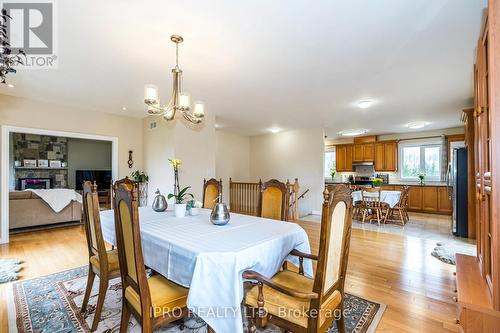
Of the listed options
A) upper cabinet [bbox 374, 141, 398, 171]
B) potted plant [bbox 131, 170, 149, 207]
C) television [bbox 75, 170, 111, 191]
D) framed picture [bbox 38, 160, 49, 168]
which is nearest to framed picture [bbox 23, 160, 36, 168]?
framed picture [bbox 38, 160, 49, 168]

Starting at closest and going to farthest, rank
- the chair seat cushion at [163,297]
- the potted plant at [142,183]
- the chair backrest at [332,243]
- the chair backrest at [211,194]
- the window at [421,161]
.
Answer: the chair backrest at [332,243] → the chair seat cushion at [163,297] → the chair backrest at [211,194] → the potted plant at [142,183] → the window at [421,161]

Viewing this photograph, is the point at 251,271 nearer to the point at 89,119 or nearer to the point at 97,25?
the point at 97,25

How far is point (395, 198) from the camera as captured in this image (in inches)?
213

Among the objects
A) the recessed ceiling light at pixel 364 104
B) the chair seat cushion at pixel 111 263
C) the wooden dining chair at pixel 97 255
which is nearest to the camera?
the wooden dining chair at pixel 97 255

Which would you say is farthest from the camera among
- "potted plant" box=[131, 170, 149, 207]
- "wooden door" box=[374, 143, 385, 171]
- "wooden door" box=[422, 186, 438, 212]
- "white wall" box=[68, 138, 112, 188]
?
"white wall" box=[68, 138, 112, 188]

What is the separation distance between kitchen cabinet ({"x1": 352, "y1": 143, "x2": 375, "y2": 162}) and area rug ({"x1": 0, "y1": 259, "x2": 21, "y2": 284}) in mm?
8453

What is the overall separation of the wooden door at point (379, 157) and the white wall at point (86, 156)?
9.93 metres

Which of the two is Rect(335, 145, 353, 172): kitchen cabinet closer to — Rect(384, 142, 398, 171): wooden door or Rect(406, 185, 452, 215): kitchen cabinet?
Rect(384, 142, 398, 171): wooden door

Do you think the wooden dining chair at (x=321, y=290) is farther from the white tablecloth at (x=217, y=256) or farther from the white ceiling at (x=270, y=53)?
the white ceiling at (x=270, y=53)

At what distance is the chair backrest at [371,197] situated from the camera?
214 inches

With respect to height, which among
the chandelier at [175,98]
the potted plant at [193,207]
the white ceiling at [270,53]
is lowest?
the potted plant at [193,207]

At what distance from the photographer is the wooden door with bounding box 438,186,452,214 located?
6.42 m

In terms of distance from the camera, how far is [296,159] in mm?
7223

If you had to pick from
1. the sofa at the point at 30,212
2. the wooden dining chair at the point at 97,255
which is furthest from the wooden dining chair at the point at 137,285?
the sofa at the point at 30,212
